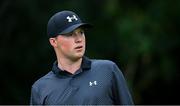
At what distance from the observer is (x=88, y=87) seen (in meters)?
5.38

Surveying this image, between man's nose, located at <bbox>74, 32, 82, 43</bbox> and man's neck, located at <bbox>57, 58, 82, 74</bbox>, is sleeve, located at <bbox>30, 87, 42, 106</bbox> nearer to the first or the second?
man's neck, located at <bbox>57, 58, 82, 74</bbox>

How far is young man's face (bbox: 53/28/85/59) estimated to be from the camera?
543 centimetres

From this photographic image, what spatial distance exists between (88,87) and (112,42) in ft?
24.7

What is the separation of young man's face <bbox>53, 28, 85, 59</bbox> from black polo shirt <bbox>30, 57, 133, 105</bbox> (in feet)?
0.34

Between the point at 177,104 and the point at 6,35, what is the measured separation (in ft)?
10.6

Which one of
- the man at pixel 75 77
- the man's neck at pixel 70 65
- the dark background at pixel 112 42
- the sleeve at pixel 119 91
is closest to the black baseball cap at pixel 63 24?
the man at pixel 75 77

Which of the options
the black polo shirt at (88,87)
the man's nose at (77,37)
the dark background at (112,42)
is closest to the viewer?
the black polo shirt at (88,87)

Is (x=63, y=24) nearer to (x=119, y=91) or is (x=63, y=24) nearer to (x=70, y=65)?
(x=70, y=65)

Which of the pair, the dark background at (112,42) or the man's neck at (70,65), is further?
the dark background at (112,42)

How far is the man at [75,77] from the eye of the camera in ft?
17.6

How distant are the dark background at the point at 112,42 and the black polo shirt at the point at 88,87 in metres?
6.59

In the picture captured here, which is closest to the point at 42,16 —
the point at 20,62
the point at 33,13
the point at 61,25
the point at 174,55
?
the point at 33,13

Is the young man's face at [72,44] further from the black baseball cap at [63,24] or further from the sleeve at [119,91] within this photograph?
the sleeve at [119,91]

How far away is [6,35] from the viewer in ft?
43.6
